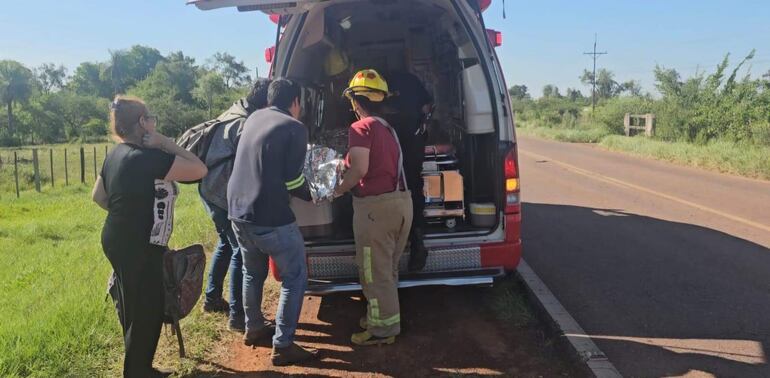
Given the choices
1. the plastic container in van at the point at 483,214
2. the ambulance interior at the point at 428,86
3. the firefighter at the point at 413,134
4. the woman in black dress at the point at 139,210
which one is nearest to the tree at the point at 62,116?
the ambulance interior at the point at 428,86

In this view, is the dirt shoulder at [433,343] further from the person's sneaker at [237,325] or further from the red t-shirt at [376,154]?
the red t-shirt at [376,154]

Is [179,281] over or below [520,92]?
below

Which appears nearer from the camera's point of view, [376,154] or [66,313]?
[376,154]

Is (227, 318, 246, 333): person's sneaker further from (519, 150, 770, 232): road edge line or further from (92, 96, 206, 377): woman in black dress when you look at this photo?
(519, 150, 770, 232): road edge line

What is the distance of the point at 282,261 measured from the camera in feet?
11.7

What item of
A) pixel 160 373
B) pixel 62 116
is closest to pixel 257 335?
pixel 160 373

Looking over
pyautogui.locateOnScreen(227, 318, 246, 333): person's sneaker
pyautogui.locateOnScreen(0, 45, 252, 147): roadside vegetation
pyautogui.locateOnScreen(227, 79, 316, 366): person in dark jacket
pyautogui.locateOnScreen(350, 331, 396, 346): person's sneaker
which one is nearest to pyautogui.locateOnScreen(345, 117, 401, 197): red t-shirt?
pyautogui.locateOnScreen(227, 79, 316, 366): person in dark jacket

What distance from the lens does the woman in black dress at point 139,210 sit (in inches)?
122

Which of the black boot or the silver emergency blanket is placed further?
the black boot

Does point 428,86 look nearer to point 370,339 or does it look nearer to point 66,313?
point 370,339

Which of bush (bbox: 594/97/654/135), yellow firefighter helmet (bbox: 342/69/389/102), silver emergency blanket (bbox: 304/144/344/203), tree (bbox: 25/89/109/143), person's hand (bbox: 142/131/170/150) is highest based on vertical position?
tree (bbox: 25/89/109/143)

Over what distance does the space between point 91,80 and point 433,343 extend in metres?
115

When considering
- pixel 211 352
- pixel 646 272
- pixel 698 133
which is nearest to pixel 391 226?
pixel 211 352

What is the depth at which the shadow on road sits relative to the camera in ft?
12.0
